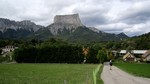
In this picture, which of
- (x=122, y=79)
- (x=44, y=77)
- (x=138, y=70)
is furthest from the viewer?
(x=138, y=70)

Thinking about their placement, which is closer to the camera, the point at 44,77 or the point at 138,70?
the point at 44,77

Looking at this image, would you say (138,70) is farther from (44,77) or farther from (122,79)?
(44,77)

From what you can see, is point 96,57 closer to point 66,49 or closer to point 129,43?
point 66,49

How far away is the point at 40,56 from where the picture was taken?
99.9m

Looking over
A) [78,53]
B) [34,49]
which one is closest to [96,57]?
[78,53]

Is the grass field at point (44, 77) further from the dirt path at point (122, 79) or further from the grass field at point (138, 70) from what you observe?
the grass field at point (138, 70)

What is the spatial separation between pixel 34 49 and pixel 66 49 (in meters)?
12.9

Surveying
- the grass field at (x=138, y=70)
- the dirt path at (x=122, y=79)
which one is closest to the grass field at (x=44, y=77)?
the dirt path at (x=122, y=79)

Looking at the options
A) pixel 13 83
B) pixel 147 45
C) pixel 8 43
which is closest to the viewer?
pixel 13 83

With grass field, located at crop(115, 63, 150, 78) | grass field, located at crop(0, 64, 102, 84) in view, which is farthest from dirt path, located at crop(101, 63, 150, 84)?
grass field, located at crop(115, 63, 150, 78)

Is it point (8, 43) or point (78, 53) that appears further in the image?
point (8, 43)

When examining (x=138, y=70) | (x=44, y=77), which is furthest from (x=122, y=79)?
(x=138, y=70)

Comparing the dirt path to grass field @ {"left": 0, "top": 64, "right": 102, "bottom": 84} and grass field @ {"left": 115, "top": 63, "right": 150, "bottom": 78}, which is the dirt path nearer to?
grass field @ {"left": 0, "top": 64, "right": 102, "bottom": 84}

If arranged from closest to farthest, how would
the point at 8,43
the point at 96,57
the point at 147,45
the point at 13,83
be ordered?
1. the point at 13,83
2. the point at 96,57
3. the point at 147,45
4. the point at 8,43
